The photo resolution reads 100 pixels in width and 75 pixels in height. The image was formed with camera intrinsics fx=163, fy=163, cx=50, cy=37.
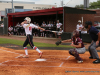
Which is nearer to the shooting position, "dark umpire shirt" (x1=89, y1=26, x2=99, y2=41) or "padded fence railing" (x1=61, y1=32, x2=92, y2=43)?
"dark umpire shirt" (x1=89, y1=26, x2=99, y2=41)

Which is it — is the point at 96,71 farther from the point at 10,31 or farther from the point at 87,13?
the point at 10,31

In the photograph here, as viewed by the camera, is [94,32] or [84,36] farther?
[84,36]

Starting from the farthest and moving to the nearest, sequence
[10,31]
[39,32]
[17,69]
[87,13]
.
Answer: [10,31] → [39,32] → [87,13] → [17,69]

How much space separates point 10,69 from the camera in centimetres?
633

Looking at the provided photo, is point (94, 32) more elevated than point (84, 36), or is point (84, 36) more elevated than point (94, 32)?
point (94, 32)

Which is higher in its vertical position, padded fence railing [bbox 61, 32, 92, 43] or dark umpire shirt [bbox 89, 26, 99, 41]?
dark umpire shirt [bbox 89, 26, 99, 41]

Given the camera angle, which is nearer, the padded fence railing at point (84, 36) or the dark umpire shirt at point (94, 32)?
the dark umpire shirt at point (94, 32)

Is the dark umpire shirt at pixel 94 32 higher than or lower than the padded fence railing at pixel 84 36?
higher

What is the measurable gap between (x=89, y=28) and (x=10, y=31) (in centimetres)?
2194

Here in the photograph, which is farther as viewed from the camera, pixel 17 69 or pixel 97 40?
pixel 97 40

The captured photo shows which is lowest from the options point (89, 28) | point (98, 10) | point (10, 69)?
point (10, 69)

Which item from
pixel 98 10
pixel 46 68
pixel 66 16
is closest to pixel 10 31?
pixel 66 16

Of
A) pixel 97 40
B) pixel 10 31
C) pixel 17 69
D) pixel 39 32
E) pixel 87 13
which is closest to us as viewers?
pixel 17 69

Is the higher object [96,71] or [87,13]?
[87,13]
